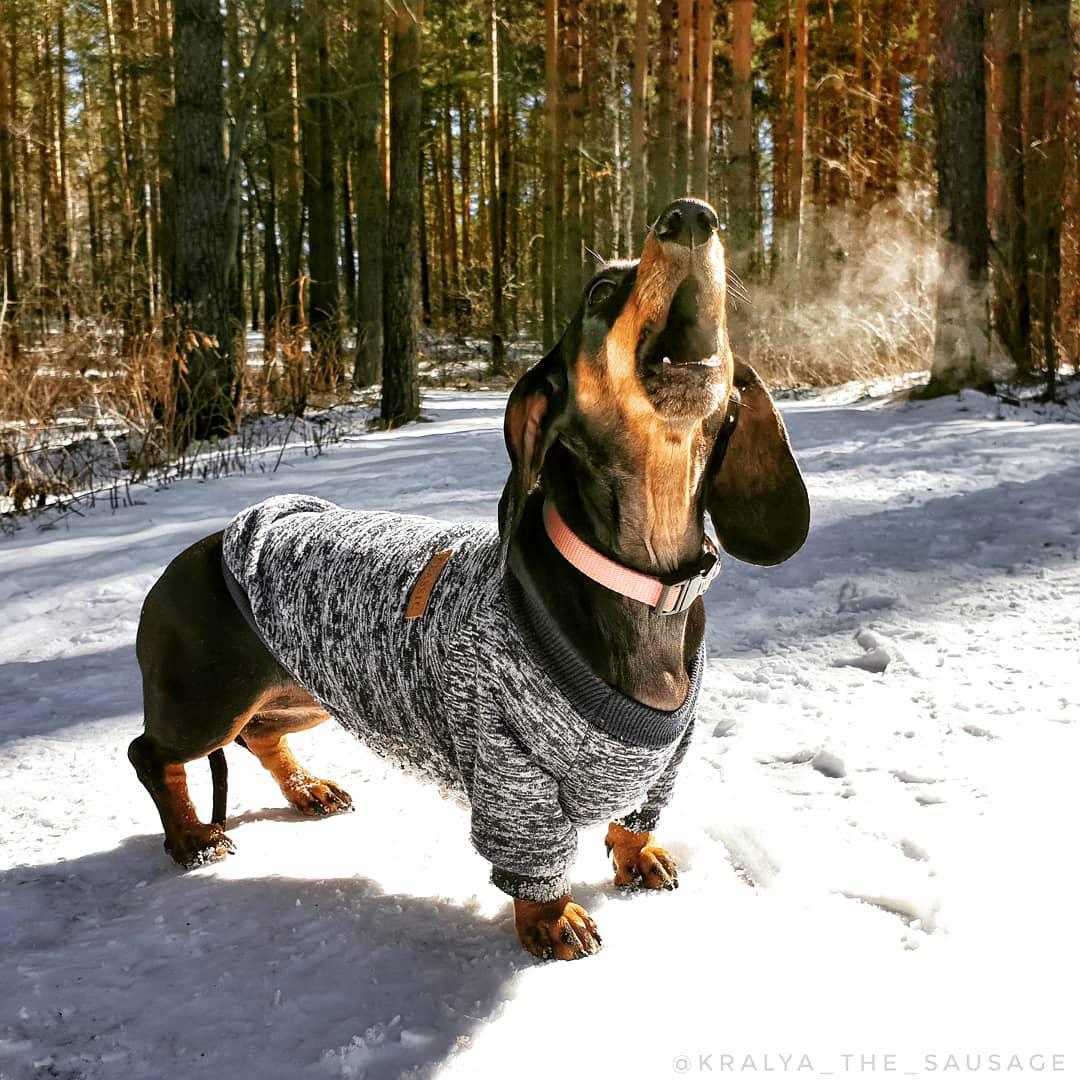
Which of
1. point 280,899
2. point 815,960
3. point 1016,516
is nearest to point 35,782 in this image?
point 280,899

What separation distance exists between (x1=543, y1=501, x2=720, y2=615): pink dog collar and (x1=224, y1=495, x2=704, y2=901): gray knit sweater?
0.36 ft

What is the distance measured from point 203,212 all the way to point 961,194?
23.0 feet

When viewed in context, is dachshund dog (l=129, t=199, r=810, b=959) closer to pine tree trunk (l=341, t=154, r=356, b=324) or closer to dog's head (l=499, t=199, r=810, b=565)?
dog's head (l=499, t=199, r=810, b=565)

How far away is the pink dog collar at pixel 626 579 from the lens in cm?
176

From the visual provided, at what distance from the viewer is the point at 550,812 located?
1.82 meters

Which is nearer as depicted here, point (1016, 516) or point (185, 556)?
point (185, 556)

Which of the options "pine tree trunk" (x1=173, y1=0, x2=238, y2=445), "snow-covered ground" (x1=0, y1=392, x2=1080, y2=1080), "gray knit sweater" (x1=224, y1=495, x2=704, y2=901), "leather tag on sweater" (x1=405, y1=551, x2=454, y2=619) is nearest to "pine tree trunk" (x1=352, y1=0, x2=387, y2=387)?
"pine tree trunk" (x1=173, y1=0, x2=238, y2=445)

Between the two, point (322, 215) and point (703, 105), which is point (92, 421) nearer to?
point (322, 215)

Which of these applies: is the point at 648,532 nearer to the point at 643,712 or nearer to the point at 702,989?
the point at 643,712

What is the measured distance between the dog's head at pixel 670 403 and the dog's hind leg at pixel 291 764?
3.56 ft

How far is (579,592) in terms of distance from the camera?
180cm

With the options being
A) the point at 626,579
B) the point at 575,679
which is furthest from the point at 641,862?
the point at 626,579

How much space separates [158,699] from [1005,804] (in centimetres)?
208

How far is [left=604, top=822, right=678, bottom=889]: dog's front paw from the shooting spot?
2131 mm
